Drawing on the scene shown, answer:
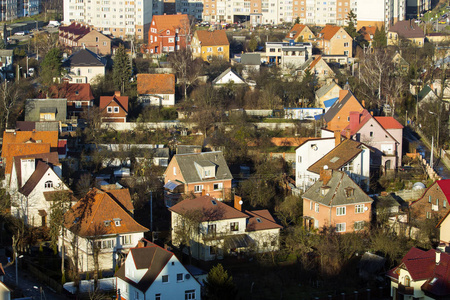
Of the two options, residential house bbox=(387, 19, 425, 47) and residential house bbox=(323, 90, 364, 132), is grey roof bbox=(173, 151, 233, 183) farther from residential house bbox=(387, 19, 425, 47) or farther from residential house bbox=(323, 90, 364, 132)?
residential house bbox=(387, 19, 425, 47)

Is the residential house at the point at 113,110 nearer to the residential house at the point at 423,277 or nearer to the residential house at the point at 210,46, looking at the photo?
the residential house at the point at 210,46

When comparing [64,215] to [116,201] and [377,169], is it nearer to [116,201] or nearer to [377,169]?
[116,201]

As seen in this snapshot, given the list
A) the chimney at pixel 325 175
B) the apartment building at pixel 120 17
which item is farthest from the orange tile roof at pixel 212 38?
the chimney at pixel 325 175

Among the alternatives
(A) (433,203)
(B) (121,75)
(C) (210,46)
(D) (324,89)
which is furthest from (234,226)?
(C) (210,46)

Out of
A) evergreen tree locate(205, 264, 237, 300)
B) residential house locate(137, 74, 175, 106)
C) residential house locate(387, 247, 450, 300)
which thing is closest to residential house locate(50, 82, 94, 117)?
residential house locate(137, 74, 175, 106)

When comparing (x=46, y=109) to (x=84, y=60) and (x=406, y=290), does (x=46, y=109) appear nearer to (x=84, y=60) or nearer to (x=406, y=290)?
(x=84, y=60)

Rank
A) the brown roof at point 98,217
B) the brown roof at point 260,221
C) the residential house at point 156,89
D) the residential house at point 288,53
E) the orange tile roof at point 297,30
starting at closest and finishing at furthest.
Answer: the brown roof at point 98,217 → the brown roof at point 260,221 → the residential house at point 156,89 → the residential house at point 288,53 → the orange tile roof at point 297,30

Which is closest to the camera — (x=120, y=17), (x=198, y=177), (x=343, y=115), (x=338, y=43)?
(x=198, y=177)
